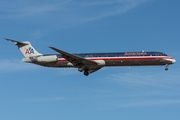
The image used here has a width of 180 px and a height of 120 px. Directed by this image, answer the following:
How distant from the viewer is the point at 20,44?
69.9m

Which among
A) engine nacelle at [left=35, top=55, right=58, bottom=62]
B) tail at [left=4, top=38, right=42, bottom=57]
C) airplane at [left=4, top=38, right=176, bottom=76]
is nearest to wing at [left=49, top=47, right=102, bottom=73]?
airplane at [left=4, top=38, right=176, bottom=76]

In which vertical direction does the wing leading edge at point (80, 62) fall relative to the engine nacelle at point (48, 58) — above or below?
below

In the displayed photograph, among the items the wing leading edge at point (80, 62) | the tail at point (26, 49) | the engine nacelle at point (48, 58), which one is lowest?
the wing leading edge at point (80, 62)

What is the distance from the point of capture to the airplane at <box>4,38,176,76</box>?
61562 mm

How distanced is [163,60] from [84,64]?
12629 mm

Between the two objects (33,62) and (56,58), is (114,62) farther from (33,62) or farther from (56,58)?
(33,62)

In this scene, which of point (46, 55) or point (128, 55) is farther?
point (46, 55)

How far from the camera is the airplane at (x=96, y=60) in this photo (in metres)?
61.6

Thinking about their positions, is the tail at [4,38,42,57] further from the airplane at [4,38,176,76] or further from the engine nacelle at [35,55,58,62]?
the engine nacelle at [35,55,58,62]

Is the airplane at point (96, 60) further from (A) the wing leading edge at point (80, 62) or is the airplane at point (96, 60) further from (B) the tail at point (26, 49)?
(B) the tail at point (26, 49)

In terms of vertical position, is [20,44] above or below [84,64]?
above

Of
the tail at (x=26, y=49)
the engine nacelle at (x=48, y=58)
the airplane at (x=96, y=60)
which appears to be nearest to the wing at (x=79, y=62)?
the airplane at (x=96, y=60)

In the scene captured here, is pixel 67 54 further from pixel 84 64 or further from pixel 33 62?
pixel 33 62

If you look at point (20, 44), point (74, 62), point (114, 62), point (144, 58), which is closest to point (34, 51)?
point (20, 44)
